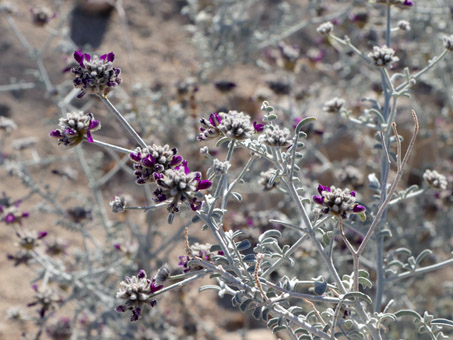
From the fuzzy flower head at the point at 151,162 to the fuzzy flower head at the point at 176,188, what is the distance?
46 millimetres

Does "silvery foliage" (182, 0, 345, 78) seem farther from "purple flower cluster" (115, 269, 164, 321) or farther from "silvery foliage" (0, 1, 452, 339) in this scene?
"purple flower cluster" (115, 269, 164, 321)

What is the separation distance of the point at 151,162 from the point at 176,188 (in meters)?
0.13

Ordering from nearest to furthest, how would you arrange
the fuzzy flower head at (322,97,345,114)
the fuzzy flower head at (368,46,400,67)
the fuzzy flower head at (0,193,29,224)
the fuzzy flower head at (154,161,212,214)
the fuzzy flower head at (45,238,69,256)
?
the fuzzy flower head at (154,161,212,214) → the fuzzy flower head at (368,46,400,67) → the fuzzy flower head at (322,97,345,114) → the fuzzy flower head at (0,193,29,224) → the fuzzy flower head at (45,238,69,256)

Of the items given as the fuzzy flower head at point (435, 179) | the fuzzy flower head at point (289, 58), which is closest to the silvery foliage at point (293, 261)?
the fuzzy flower head at point (435, 179)

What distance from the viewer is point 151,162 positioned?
5.22ft

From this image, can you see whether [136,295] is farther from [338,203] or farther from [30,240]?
[30,240]

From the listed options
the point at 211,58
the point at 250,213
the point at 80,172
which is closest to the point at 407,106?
the point at 211,58

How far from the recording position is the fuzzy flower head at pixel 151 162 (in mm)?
1591

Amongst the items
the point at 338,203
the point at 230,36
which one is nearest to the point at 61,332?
the point at 338,203

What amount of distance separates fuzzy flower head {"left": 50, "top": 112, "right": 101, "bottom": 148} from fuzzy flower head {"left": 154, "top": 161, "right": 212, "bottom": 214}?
32 centimetres

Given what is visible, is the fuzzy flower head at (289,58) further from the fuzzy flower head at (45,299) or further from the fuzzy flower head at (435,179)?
the fuzzy flower head at (45,299)

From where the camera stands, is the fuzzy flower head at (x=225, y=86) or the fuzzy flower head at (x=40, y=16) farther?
the fuzzy flower head at (x=225, y=86)

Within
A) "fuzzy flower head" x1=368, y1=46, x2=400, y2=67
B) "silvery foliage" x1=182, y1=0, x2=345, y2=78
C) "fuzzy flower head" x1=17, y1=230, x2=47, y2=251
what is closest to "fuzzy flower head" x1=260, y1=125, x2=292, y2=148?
"fuzzy flower head" x1=368, y1=46, x2=400, y2=67

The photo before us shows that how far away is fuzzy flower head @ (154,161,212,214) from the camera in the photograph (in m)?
1.54
